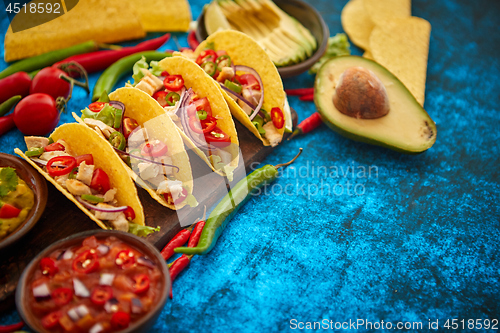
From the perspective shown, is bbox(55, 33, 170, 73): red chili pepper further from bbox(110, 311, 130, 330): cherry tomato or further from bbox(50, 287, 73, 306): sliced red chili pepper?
bbox(110, 311, 130, 330): cherry tomato

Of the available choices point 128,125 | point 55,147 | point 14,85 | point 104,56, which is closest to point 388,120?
point 128,125

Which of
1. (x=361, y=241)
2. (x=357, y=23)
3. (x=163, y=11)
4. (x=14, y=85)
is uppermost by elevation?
(x=163, y=11)

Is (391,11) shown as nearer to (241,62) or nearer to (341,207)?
(241,62)

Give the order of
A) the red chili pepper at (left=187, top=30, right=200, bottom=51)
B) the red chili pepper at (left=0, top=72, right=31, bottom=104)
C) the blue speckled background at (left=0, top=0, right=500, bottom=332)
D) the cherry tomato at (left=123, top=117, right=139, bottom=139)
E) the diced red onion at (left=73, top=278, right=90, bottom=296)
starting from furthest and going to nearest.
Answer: the red chili pepper at (left=187, top=30, right=200, bottom=51)
the red chili pepper at (left=0, top=72, right=31, bottom=104)
the cherry tomato at (left=123, top=117, right=139, bottom=139)
the blue speckled background at (left=0, top=0, right=500, bottom=332)
the diced red onion at (left=73, top=278, right=90, bottom=296)

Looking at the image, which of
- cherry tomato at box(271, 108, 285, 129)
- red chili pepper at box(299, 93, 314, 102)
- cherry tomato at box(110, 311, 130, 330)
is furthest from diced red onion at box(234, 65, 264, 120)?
cherry tomato at box(110, 311, 130, 330)

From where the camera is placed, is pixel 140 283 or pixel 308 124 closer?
pixel 140 283

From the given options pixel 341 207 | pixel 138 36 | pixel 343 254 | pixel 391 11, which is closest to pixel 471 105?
pixel 391 11

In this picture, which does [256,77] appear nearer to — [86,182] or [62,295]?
[86,182]
